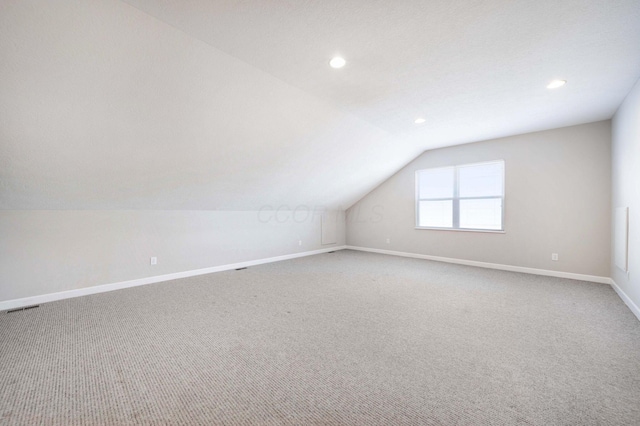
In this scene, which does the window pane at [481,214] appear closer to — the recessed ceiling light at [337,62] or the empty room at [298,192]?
the empty room at [298,192]

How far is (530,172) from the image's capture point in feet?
14.6

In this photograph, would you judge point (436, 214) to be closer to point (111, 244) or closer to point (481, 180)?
point (481, 180)

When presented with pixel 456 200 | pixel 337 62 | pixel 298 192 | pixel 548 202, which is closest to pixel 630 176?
pixel 548 202

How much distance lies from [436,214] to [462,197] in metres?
0.61

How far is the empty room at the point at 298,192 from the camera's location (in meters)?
1.63

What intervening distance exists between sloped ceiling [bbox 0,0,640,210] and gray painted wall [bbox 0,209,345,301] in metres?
0.23

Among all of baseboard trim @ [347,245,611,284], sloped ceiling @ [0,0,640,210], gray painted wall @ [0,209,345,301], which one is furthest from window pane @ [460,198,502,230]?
gray painted wall @ [0,209,345,301]

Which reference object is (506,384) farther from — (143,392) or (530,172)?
(530,172)

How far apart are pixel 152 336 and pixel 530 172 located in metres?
5.71

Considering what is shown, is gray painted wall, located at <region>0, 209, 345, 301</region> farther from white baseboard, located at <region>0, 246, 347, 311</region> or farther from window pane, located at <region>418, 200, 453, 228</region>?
window pane, located at <region>418, 200, 453, 228</region>

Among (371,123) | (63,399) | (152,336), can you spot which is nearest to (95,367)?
(63,399)

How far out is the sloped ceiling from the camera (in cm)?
181

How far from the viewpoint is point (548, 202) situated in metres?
4.32

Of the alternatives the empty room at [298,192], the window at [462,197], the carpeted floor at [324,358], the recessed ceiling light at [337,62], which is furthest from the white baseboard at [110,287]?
the recessed ceiling light at [337,62]
